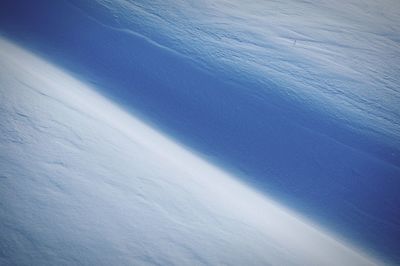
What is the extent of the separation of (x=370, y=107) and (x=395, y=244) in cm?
113

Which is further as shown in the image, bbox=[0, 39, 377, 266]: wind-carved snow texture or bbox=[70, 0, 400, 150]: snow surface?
bbox=[70, 0, 400, 150]: snow surface

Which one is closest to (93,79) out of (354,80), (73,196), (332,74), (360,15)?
→ (73,196)

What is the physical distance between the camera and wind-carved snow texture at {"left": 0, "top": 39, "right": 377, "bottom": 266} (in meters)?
1.02

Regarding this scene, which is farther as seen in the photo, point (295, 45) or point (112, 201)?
point (295, 45)

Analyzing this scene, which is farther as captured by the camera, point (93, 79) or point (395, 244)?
point (93, 79)

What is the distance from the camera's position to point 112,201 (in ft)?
4.04

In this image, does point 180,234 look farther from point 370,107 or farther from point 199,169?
point 370,107

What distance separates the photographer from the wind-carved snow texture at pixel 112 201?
102 cm

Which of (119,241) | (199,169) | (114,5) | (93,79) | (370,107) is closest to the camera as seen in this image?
(119,241)

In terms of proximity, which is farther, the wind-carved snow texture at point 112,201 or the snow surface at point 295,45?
the snow surface at point 295,45

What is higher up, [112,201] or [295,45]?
[295,45]

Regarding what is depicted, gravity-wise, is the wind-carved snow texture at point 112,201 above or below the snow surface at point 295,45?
below

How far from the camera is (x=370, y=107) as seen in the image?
254cm

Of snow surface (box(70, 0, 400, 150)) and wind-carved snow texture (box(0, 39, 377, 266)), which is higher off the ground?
snow surface (box(70, 0, 400, 150))
